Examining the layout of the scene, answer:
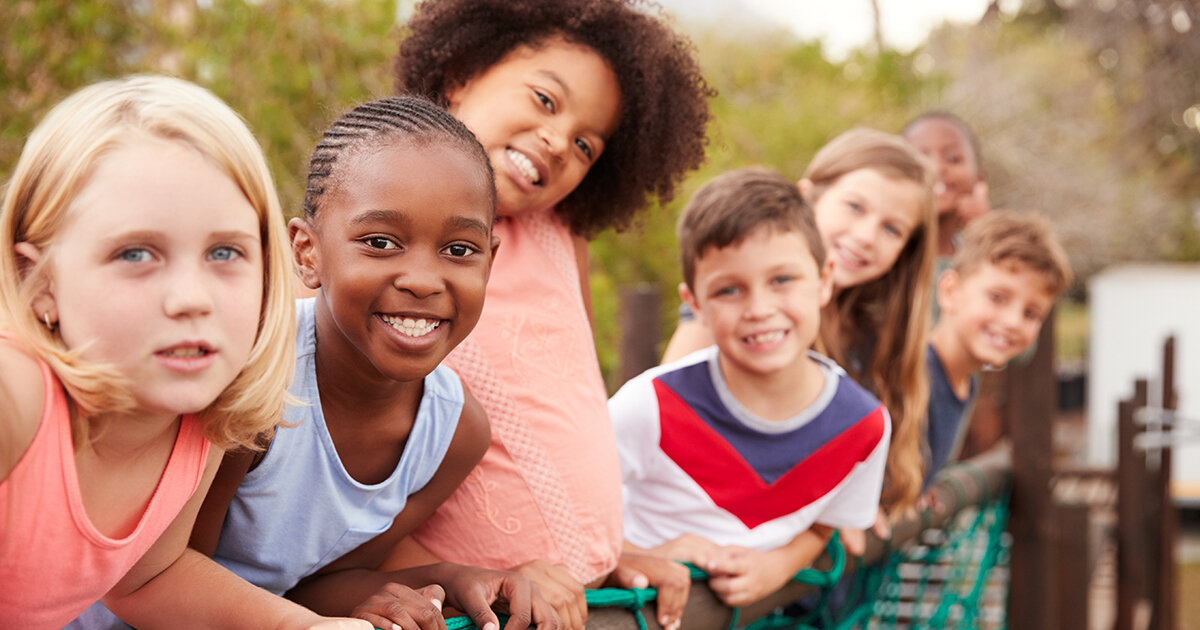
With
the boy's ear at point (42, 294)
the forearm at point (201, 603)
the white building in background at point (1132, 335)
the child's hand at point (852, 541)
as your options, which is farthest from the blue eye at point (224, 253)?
the white building in background at point (1132, 335)

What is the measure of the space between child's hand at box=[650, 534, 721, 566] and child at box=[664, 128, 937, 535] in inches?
32.1

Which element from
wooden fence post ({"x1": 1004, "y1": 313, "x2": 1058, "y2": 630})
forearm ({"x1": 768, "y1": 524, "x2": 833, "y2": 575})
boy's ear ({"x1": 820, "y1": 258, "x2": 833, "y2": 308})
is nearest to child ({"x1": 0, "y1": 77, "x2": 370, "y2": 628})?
forearm ({"x1": 768, "y1": 524, "x2": 833, "y2": 575})

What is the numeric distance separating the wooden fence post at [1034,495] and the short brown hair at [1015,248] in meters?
0.93

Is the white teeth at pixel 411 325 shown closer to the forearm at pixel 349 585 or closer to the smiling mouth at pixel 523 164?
the forearm at pixel 349 585

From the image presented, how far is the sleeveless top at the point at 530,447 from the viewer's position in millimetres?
1580

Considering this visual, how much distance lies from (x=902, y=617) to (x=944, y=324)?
1.19m

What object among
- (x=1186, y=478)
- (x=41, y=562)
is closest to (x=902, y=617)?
(x=41, y=562)

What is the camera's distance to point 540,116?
1.72 metres

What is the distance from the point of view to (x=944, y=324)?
3.20 meters

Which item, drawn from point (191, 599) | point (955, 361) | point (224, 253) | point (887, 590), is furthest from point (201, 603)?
point (955, 361)

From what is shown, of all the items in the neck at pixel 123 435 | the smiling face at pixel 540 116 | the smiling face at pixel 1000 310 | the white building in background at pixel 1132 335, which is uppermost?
the white building in background at pixel 1132 335

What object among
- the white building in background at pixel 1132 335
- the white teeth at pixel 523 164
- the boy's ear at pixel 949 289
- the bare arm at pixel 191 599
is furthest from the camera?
the white building in background at pixel 1132 335

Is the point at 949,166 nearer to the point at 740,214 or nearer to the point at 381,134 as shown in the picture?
the point at 740,214

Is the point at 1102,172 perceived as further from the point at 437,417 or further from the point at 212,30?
the point at 437,417
